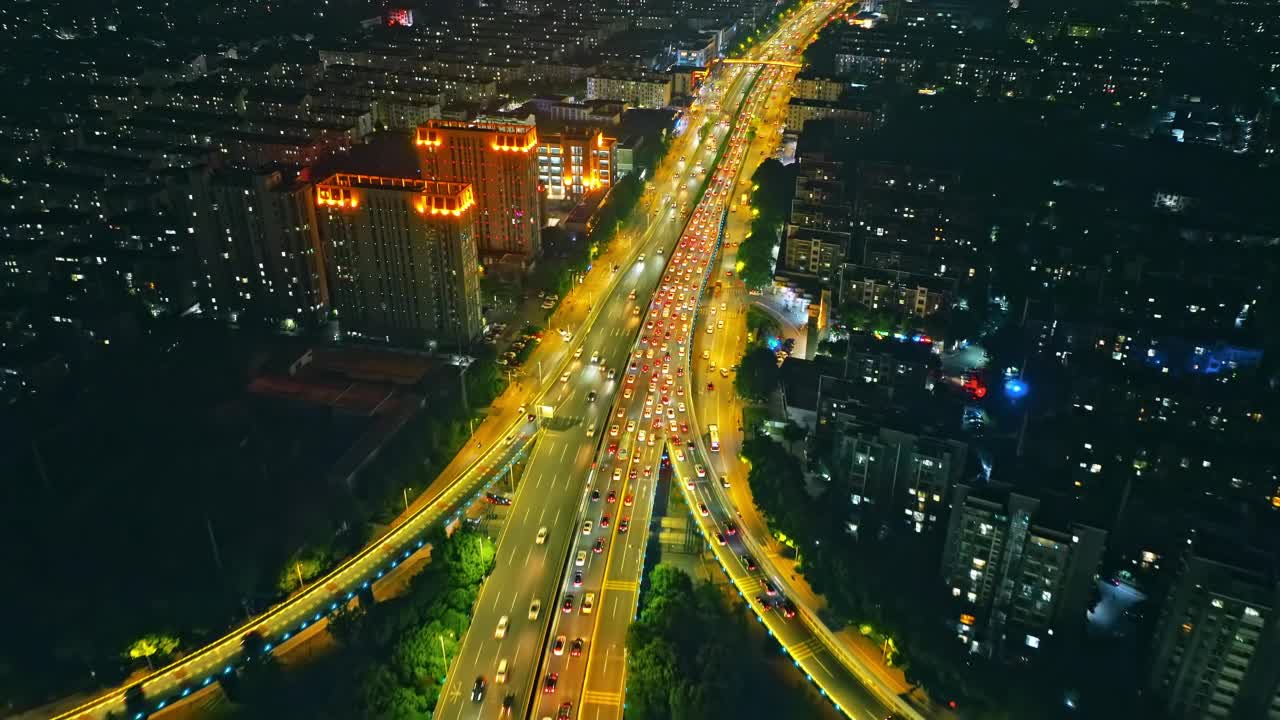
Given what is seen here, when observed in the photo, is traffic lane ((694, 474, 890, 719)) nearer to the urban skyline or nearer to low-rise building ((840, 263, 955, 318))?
the urban skyline

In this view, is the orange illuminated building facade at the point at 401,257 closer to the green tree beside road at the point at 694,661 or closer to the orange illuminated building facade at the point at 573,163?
the orange illuminated building facade at the point at 573,163

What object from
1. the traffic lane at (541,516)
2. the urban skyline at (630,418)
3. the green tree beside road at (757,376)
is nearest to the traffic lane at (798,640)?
the urban skyline at (630,418)

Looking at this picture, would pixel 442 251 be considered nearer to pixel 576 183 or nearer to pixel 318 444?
pixel 318 444

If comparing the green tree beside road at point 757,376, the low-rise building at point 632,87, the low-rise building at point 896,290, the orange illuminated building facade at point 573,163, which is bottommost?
the green tree beside road at point 757,376

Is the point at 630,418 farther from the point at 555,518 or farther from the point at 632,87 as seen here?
the point at 632,87

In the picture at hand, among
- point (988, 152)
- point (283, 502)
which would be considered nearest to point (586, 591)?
point (283, 502)

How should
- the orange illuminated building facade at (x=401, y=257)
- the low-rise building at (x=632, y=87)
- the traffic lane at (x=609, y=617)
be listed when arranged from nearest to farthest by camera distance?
the traffic lane at (x=609, y=617)
the orange illuminated building facade at (x=401, y=257)
the low-rise building at (x=632, y=87)

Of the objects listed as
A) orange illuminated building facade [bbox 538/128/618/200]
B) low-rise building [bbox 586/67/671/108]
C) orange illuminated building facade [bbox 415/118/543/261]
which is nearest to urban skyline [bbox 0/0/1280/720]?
orange illuminated building facade [bbox 415/118/543/261]
